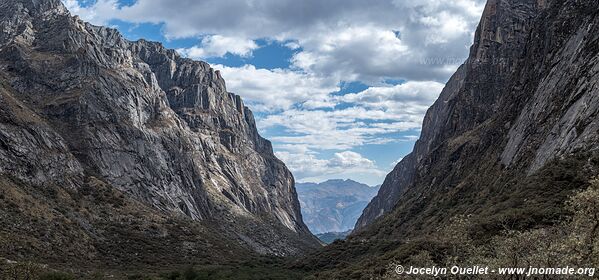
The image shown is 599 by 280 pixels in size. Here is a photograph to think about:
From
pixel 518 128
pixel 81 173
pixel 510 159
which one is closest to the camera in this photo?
pixel 510 159

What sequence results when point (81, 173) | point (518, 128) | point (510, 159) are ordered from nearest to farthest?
point (510, 159)
point (518, 128)
point (81, 173)

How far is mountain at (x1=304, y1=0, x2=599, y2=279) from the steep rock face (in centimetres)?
36

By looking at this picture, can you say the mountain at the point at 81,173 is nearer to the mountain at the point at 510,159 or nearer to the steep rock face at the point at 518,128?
the mountain at the point at 510,159

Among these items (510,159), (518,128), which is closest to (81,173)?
(510,159)

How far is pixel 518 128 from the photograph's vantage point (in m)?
117

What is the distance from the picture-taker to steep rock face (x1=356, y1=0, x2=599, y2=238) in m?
80.2

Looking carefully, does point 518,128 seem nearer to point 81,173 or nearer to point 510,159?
point 510,159

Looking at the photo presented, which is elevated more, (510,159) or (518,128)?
(518,128)

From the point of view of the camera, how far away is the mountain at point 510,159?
48241mm

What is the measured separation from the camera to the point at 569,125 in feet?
289

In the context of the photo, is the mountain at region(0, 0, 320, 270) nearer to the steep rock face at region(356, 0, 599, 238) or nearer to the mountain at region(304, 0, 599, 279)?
the mountain at region(304, 0, 599, 279)

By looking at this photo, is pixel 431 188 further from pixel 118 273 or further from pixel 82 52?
pixel 82 52

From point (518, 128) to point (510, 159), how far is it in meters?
10.7

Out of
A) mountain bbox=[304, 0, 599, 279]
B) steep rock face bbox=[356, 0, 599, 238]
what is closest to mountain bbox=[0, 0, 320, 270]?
mountain bbox=[304, 0, 599, 279]
